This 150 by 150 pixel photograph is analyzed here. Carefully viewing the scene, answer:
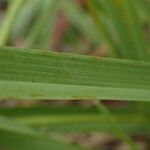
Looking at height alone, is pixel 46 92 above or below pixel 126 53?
below

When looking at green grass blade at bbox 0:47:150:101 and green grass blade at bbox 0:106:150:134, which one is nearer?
green grass blade at bbox 0:47:150:101

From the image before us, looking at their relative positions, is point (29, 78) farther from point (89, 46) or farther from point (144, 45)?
point (89, 46)

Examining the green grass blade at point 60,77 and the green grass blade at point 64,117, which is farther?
the green grass blade at point 64,117

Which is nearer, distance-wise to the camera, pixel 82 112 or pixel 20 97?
pixel 20 97

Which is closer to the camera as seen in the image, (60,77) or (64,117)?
(60,77)

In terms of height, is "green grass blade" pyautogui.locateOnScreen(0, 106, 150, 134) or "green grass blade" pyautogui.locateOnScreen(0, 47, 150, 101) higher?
"green grass blade" pyautogui.locateOnScreen(0, 106, 150, 134)

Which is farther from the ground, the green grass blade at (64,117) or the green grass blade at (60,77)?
the green grass blade at (64,117)

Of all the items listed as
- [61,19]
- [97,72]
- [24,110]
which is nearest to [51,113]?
[24,110]

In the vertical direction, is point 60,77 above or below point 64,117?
below
